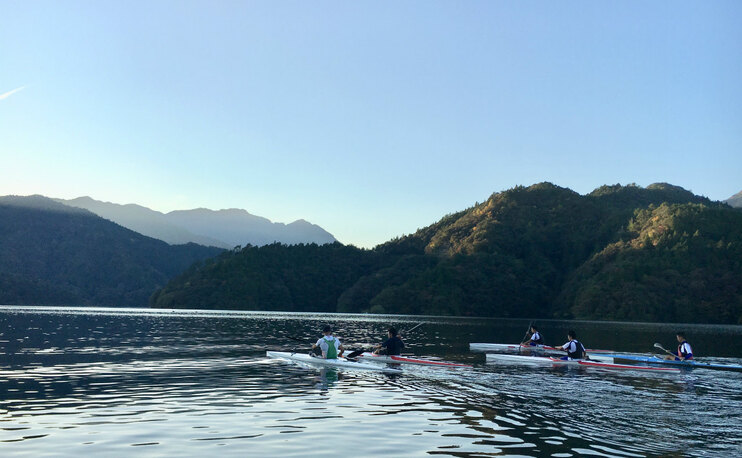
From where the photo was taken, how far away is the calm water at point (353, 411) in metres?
14.9

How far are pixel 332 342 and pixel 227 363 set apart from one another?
5.71 m

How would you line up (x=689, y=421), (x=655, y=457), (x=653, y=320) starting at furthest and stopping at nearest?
(x=653, y=320), (x=689, y=421), (x=655, y=457)

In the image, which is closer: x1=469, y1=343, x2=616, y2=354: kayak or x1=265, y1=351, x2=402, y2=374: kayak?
x1=265, y1=351, x2=402, y2=374: kayak

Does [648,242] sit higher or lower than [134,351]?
higher

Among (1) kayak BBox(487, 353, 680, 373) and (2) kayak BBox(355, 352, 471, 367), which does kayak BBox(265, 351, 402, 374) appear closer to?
(2) kayak BBox(355, 352, 471, 367)

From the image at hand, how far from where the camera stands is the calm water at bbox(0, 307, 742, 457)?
14.9 m

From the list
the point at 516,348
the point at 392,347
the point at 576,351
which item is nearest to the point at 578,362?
the point at 576,351

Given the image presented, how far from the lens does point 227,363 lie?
34.0 meters

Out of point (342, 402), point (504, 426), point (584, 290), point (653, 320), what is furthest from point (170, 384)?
point (584, 290)

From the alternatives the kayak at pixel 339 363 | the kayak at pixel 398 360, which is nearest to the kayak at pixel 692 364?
the kayak at pixel 398 360

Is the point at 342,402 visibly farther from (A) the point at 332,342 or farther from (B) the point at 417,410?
(A) the point at 332,342

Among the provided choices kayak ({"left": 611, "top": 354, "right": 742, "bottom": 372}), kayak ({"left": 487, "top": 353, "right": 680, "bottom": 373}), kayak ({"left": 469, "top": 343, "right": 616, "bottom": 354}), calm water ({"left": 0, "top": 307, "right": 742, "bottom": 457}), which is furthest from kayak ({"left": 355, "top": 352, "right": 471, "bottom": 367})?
kayak ({"left": 611, "top": 354, "right": 742, "bottom": 372})

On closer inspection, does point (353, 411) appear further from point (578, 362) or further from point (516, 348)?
point (516, 348)

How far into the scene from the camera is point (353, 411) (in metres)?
19.9
